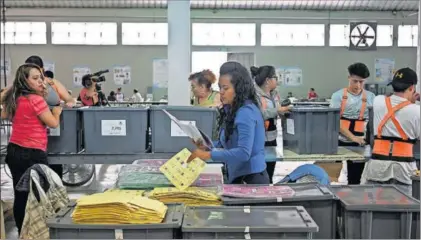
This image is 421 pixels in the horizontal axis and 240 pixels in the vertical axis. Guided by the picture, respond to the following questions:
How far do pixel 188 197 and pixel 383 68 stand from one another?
47.1 ft

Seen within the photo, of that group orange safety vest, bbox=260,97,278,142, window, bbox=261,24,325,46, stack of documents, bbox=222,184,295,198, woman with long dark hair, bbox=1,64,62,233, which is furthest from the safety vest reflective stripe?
window, bbox=261,24,325,46

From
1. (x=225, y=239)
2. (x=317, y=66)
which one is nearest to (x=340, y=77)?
(x=317, y=66)

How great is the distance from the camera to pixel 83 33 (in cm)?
1495

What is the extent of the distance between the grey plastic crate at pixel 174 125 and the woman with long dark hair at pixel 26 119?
0.81 m

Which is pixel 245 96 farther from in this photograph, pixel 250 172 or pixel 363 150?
pixel 363 150

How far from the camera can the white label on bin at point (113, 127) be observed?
4176 mm

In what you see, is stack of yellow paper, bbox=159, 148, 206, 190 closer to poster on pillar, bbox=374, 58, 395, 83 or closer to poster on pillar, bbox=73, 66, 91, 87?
poster on pillar, bbox=73, 66, 91, 87

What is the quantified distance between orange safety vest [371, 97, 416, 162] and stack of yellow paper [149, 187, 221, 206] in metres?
1.70

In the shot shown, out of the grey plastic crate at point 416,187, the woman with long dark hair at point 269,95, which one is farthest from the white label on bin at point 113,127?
the grey plastic crate at point 416,187

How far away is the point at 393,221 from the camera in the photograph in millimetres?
2008

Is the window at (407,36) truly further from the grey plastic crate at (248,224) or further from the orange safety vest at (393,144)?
the grey plastic crate at (248,224)

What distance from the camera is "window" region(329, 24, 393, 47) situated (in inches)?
589

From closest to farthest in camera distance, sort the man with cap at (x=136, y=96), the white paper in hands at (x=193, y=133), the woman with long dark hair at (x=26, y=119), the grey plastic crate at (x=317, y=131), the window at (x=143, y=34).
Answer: the white paper in hands at (x=193, y=133), the woman with long dark hair at (x=26, y=119), the grey plastic crate at (x=317, y=131), the man with cap at (x=136, y=96), the window at (x=143, y=34)

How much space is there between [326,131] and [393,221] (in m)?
2.18
